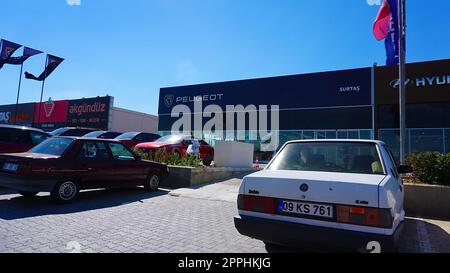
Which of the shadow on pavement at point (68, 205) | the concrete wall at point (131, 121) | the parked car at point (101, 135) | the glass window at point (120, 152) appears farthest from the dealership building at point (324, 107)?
the shadow on pavement at point (68, 205)

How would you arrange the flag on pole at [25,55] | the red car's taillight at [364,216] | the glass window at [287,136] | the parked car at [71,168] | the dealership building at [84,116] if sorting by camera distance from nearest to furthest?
the red car's taillight at [364,216], the parked car at [71,168], the glass window at [287,136], the flag on pole at [25,55], the dealership building at [84,116]

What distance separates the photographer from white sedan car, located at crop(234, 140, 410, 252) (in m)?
2.99

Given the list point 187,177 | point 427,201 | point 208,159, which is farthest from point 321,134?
point 427,201

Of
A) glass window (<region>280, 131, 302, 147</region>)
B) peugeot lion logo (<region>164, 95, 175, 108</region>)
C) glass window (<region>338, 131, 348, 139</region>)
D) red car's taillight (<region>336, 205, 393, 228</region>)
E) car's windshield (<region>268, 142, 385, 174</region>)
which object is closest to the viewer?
red car's taillight (<region>336, 205, 393, 228</region>)

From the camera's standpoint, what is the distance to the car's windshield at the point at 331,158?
152 inches

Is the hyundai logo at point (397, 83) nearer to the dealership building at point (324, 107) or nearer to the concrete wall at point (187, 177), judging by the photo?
the dealership building at point (324, 107)

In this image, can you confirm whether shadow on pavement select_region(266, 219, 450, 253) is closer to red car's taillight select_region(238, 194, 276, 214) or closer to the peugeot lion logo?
red car's taillight select_region(238, 194, 276, 214)

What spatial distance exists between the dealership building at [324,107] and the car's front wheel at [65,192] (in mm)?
17830

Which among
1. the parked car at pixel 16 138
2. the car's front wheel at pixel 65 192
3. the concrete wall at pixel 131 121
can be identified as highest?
the concrete wall at pixel 131 121

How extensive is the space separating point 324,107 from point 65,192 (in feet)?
63.7

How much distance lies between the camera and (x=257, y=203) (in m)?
3.66

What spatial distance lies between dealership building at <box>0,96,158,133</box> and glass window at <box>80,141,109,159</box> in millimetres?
24696

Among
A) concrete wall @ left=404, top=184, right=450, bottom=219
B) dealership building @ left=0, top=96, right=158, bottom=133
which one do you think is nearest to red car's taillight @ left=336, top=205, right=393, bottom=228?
concrete wall @ left=404, top=184, right=450, bottom=219

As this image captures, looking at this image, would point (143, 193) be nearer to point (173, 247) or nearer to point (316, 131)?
point (173, 247)
